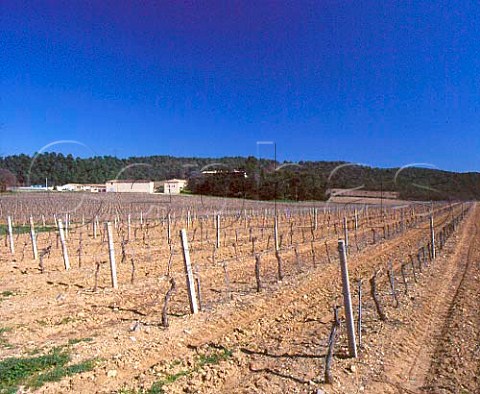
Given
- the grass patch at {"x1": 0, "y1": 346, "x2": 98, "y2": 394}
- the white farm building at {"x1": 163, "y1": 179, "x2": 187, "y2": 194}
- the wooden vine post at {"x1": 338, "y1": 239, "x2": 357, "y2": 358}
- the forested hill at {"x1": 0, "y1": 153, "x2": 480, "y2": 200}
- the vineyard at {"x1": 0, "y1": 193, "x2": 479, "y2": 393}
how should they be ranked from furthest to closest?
1. the white farm building at {"x1": 163, "y1": 179, "x2": 187, "y2": 194}
2. the forested hill at {"x1": 0, "y1": 153, "x2": 480, "y2": 200}
3. the wooden vine post at {"x1": 338, "y1": 239, "x2": 357, "y2": 358}
4. the vineyard at {"x1": 0, "y1": 193, "x2": 479, "y2": 393}
5. the grass patch at {"x1": 0, "y1": 346, "x2": 98, "y2": 394}

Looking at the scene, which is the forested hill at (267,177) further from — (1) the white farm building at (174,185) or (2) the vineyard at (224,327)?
(2) the vineyard at (224,327)

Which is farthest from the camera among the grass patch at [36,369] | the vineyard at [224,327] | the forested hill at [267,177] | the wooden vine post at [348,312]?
the forested hill at [267,177]

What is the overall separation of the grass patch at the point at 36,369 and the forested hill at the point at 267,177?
112 ft

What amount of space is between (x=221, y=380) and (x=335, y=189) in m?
46.1

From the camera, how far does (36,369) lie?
174 inches

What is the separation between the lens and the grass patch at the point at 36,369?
13.5 feet

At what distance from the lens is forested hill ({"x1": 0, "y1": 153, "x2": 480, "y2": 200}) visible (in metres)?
43.9

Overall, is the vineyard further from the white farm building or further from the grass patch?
the white farm building

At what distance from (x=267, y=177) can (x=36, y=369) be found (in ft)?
167

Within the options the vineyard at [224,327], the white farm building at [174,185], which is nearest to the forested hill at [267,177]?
the white farm building at [174,185]

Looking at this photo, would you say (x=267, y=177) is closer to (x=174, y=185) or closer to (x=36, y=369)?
(x=174, y=185)

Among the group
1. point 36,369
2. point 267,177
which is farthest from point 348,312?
point 267,177

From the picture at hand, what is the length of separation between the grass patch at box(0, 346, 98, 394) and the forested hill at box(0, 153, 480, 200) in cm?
3406

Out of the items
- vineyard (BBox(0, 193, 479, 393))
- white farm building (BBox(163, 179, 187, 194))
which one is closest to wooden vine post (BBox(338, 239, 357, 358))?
vineyard (BBox(0, 193, 479, 393))
